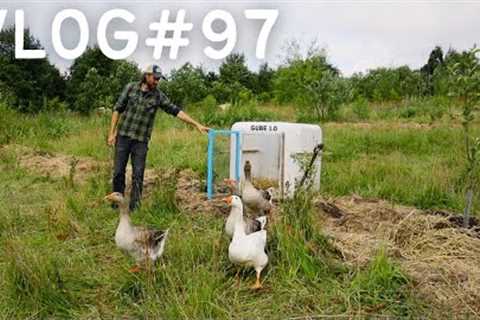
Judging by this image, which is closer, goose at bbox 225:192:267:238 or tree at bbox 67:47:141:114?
goose at bbox 225:192:267:238

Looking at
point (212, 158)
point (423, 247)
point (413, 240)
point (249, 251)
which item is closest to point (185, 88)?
point (212, 158)

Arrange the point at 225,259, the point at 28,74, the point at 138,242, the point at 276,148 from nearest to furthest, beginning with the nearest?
the point at 138,242
the point at 225,259
the point at 276,148
the point at 28,74

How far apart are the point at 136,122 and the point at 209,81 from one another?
26.6 m

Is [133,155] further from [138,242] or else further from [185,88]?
[185,88]

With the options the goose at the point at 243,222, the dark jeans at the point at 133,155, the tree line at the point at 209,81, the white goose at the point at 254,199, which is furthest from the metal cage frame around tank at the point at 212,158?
the tree line at the point at 209,81

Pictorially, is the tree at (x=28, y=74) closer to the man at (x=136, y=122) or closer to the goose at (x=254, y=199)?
the man at (x=136, y=122)

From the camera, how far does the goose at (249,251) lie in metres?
3.42

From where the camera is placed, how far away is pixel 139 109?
17.9 feet

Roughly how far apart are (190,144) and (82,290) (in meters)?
6.98

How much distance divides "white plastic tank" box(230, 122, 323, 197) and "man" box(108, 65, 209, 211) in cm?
103

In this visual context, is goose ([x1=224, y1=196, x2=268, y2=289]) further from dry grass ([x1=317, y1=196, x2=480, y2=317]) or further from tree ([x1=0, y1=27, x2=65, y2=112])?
tree ([x1=0, y1=27, x2=65, y2=112])

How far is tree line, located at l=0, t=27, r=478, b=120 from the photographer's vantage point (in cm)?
1955

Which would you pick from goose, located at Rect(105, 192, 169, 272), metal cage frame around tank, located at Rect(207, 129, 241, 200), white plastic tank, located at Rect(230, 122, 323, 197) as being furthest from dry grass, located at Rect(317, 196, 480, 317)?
goose, located at Rect(105, 192, 169, 272)

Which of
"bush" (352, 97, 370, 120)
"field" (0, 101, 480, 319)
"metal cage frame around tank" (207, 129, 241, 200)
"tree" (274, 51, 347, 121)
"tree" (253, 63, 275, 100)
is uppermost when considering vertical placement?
"tree" (253, 63, 275, 100)
